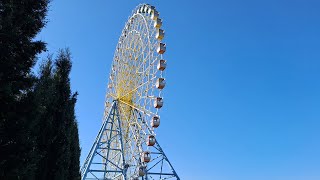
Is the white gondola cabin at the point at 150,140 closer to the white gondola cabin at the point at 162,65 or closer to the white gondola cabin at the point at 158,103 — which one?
the white gondola cabin at the point at 158,103

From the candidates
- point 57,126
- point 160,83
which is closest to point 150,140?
point 160,83

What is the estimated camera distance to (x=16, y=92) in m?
10.4

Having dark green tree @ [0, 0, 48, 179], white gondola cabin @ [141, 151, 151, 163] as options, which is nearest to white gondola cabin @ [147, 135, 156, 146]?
white gondola cabin @ [141, 151, 151, 163]

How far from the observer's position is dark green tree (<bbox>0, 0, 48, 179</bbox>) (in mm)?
9750

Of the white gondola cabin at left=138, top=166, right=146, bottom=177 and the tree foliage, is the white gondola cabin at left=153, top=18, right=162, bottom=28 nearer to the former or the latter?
the white gondola cabin at left=138, top=166, right=146, bottom=177

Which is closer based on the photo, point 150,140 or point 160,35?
point 150,140

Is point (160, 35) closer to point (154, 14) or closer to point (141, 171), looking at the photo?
point (154, 14)

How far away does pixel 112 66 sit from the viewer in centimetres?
4203

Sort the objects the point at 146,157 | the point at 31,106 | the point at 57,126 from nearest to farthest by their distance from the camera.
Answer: the point at 31,106 < the point at 57,126 < the point at 146,157

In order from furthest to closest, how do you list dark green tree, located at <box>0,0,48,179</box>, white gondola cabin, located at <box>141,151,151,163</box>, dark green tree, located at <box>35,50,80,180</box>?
1. white gondola cabin, located at <box>141,151,151,163</box>
2. dark green tree, located at <box>35,50,80,180</box>
3. dark green tree, located at <box>0,0,48,179</box>

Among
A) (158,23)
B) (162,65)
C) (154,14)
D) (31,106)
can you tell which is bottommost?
(31,106)

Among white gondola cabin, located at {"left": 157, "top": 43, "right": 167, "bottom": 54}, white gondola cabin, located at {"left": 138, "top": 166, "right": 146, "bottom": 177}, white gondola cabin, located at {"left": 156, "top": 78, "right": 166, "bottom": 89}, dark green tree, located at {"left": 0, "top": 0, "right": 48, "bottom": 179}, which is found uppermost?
white gondola cabin, located at {"left": 157, "top": 43, "right": 167, "bottom": 54}

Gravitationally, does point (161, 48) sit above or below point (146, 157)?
above

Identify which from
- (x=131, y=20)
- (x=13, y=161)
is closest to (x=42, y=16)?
(x=13, y=161)
